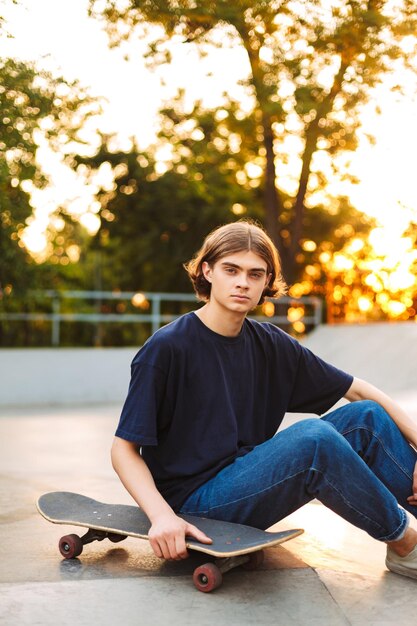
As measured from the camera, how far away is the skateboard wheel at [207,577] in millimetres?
2438

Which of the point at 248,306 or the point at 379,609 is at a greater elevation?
the point at 248,306

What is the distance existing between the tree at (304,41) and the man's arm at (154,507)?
3408 millimetres

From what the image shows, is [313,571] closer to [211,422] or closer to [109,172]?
[211,422]

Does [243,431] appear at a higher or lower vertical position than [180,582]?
higher

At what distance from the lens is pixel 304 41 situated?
24.1ft

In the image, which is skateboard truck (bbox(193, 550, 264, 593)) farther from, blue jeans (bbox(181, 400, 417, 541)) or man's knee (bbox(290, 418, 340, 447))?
man's knee (bbox(290, 418, 340, 447))

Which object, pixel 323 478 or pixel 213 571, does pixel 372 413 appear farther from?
pixel 213 571

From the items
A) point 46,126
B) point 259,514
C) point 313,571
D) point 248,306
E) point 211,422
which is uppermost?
point 46,126

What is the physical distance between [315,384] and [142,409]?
748 millimetres

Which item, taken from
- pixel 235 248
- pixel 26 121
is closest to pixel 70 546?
pixel 235 248

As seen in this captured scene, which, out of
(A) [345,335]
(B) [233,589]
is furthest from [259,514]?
(A) [345,335]

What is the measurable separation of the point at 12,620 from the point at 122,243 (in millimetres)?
20373

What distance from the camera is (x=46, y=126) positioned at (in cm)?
560

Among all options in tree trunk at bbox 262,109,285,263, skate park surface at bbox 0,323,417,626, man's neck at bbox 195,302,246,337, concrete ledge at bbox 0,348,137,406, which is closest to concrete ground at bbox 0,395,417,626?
skate park surface at bbox 0,323,417,626
